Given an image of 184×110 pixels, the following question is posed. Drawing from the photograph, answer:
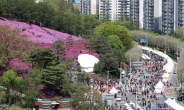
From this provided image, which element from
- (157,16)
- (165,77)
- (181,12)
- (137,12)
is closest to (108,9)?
(137,12)

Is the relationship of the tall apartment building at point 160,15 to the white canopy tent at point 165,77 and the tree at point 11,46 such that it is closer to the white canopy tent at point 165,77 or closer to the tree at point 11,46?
the white canopy tent at point 165,77

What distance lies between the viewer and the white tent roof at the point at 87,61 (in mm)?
60200

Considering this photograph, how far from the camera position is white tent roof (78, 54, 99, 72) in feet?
198

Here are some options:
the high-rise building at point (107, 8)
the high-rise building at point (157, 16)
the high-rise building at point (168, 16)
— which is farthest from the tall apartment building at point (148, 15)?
the high-rise building at point (107, 8)

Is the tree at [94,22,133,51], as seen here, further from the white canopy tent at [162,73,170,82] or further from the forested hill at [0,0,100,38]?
the white canopy tent at [162,73,170,82]

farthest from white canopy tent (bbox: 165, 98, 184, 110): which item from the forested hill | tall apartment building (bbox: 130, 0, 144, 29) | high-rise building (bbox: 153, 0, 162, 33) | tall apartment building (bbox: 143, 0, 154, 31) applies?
tall apartment building (bbox: 130, 0, 144, 29)

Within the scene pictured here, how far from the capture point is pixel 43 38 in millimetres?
70562

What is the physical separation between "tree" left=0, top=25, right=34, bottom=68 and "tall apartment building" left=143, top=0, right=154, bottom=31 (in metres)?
58.4

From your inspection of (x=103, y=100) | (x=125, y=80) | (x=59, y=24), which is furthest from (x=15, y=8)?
(x=103, y=100)

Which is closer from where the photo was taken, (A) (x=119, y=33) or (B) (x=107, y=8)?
(A) (x=119, y=33)

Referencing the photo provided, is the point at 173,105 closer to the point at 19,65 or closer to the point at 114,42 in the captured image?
the point at 19,65

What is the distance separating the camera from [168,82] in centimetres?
5631

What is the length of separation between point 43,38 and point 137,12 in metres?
47.0

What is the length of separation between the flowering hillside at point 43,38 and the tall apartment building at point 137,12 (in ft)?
116
